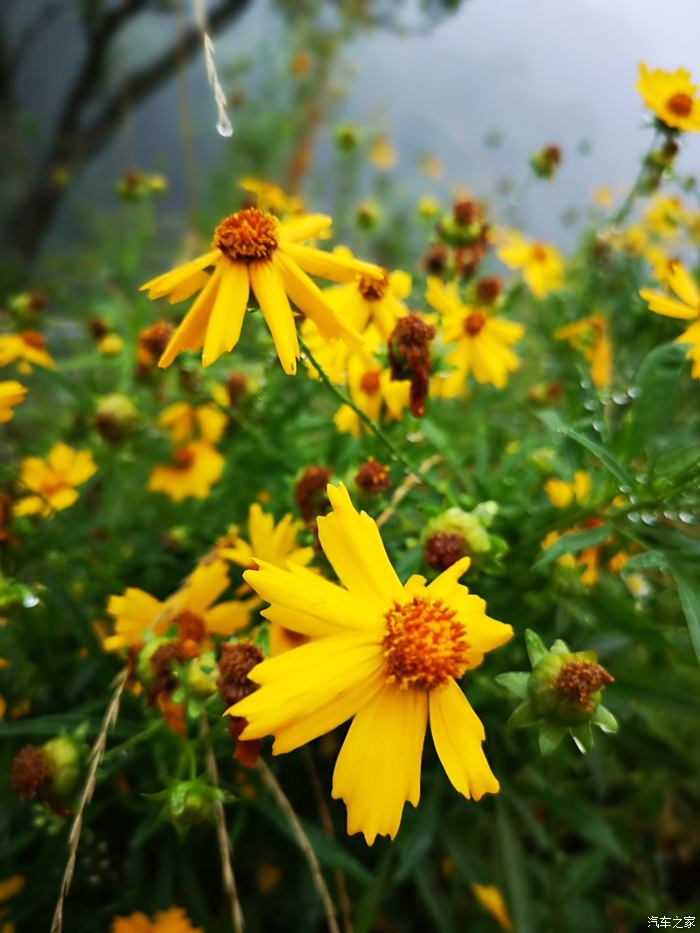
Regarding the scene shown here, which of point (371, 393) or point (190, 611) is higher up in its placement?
point (371, 393)

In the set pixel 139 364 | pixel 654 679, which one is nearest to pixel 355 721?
pixel 654 679

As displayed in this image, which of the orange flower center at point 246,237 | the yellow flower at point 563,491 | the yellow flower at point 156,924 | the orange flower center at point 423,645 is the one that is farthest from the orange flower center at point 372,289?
the yellow flower at point 156,924

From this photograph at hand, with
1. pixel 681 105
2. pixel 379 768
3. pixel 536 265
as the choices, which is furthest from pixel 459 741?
pixel 536 265

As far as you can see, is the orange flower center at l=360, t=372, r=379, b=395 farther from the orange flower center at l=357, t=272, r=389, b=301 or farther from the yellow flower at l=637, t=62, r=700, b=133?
the yellow flower at l=637, t=62, r=700, b=133

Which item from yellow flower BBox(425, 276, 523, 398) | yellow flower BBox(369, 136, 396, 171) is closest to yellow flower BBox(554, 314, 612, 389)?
yellow flower BBox(425, 276, 523, 398)

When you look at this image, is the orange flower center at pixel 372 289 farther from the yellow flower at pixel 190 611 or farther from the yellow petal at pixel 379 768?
the yellow petal at pixel 379 768

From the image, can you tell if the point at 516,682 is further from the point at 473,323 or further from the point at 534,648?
the point at 473,323

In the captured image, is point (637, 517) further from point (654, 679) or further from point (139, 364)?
point (139, 364)
